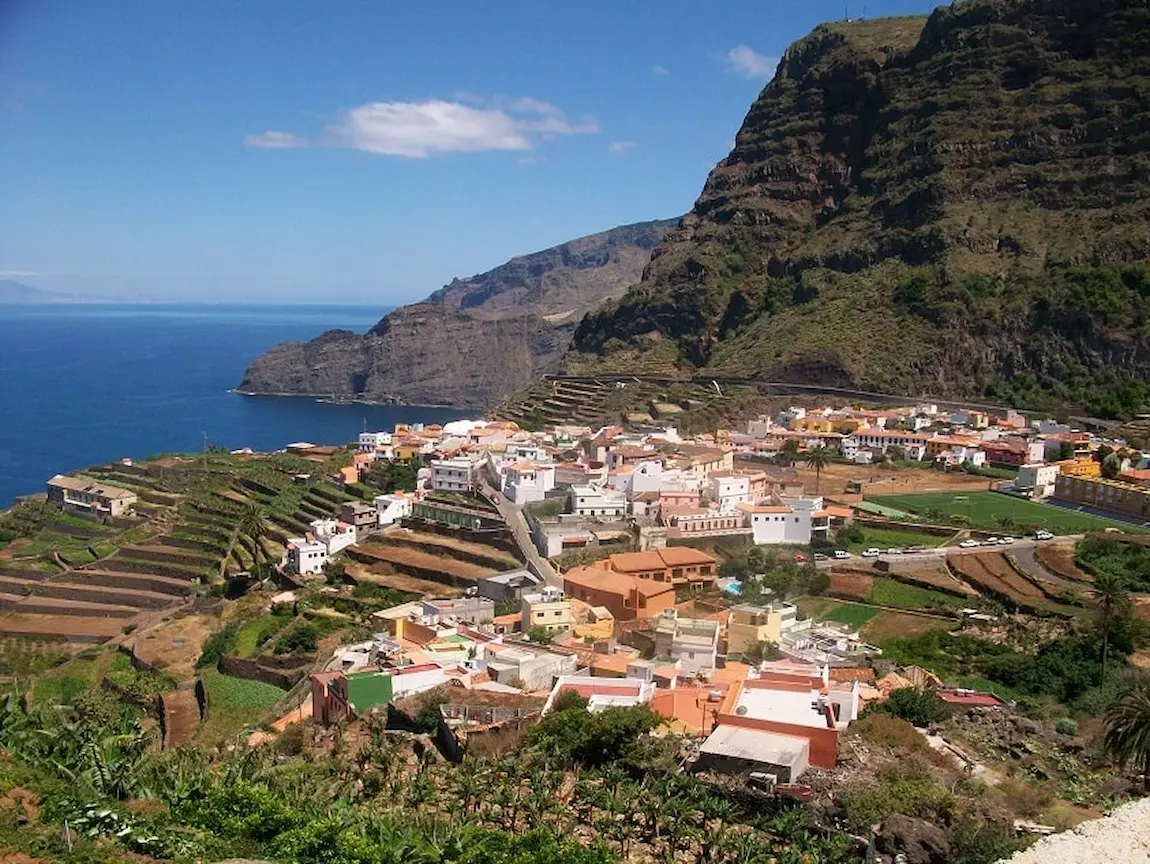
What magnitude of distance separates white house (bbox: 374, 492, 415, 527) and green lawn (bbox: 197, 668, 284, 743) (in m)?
9.78

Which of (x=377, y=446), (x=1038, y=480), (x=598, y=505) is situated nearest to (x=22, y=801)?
(x=598, y=505)

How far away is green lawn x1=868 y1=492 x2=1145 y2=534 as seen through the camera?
3231 centimetres

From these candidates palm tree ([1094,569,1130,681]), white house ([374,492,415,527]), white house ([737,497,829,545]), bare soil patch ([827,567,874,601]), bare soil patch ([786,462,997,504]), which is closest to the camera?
palm tree ([1094,569,1130,681])

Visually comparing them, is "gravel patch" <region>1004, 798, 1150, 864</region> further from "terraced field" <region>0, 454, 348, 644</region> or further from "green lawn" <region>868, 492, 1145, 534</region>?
"terraced field" <region>0, 454, 348, 644</region>

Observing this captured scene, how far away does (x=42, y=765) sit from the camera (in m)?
14.6

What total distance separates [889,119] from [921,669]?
181ft

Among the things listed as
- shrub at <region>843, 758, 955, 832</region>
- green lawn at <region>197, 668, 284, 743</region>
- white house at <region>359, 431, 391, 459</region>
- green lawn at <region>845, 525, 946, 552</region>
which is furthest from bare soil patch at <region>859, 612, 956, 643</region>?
white house at <region>359, 431, 391, 459</region>

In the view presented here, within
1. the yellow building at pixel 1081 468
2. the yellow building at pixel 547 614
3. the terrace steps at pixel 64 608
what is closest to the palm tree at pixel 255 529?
Result: the terrace steps at pixel 64 608

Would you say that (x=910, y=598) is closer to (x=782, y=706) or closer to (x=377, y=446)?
(x=782, y=706)

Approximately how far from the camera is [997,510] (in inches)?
1374

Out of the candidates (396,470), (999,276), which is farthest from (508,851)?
(999,276)

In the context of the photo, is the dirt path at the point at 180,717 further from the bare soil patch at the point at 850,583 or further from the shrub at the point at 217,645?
the bare soil patch at the point at 850,583

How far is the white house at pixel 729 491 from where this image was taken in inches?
1282

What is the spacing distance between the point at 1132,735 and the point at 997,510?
20211 mm
